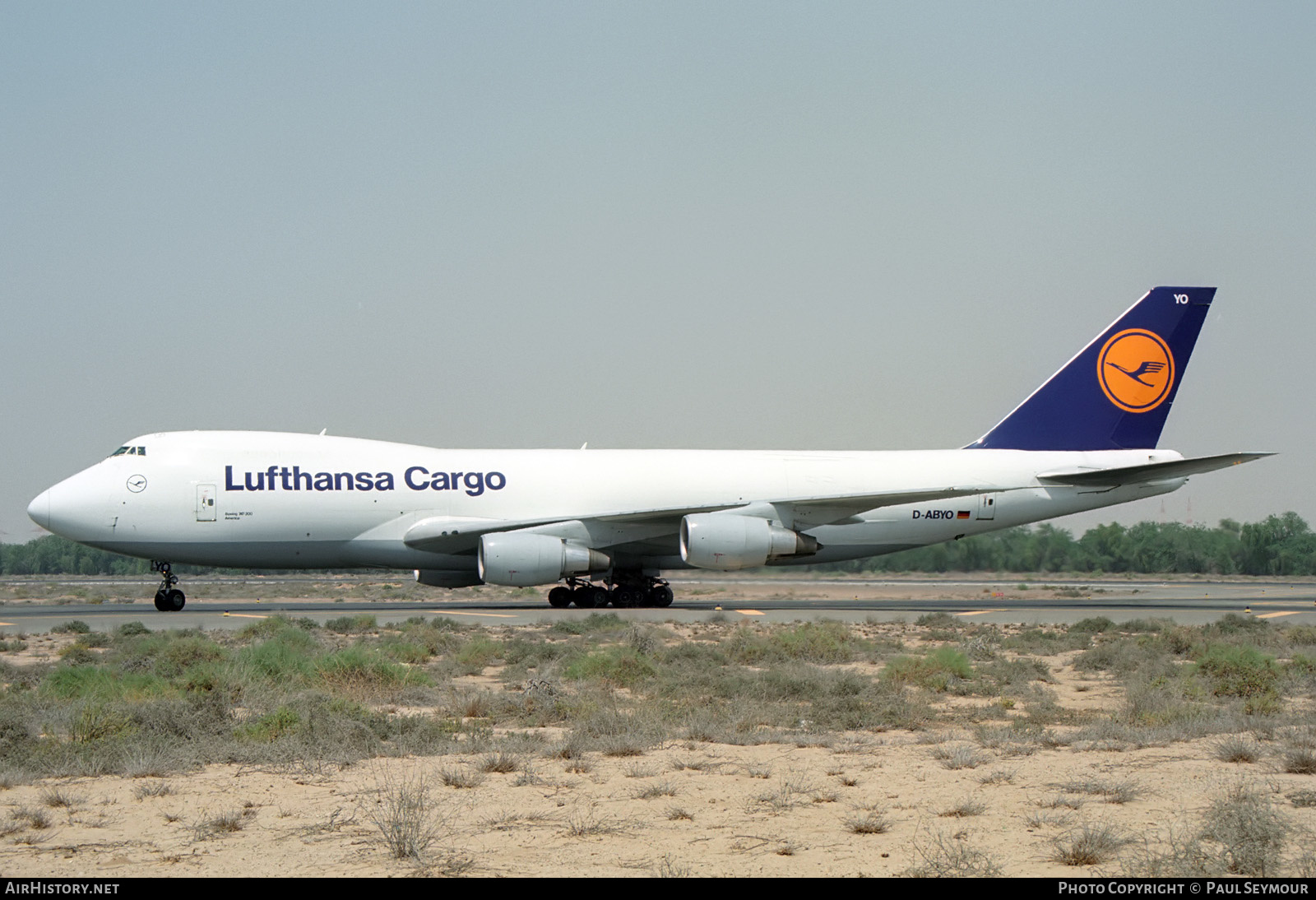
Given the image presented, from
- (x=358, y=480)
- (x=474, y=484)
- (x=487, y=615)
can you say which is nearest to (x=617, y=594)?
(x=487, y=615)

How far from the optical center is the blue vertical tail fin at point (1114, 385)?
31016 mm

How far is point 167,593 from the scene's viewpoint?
26.9 m

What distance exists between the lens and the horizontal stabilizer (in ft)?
88.1

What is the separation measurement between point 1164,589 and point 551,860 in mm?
40574

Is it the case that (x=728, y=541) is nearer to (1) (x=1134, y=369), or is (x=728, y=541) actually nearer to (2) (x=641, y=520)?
(2) (x=641, y=520)

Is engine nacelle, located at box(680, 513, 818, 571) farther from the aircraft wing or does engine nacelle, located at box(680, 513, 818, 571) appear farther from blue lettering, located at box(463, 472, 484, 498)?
blue lettering, located at box(463, 472, 484, 498)

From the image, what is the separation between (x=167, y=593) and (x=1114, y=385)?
2392cm

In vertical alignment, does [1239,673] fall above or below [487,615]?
below

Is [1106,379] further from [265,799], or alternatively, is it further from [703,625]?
[265,799]

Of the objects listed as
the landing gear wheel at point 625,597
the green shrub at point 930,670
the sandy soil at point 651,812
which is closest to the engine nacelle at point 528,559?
the landing gear wheel at point 625,597

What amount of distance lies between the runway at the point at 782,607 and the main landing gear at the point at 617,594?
0.54 m

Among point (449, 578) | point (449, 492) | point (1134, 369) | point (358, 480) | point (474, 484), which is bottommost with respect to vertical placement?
point (449, 578)

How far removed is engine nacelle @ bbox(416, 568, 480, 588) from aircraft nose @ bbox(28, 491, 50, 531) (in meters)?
7.95

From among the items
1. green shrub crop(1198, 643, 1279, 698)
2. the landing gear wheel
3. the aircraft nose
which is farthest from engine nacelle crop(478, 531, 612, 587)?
green shrub crop(1198, 643, 1279, 698)
